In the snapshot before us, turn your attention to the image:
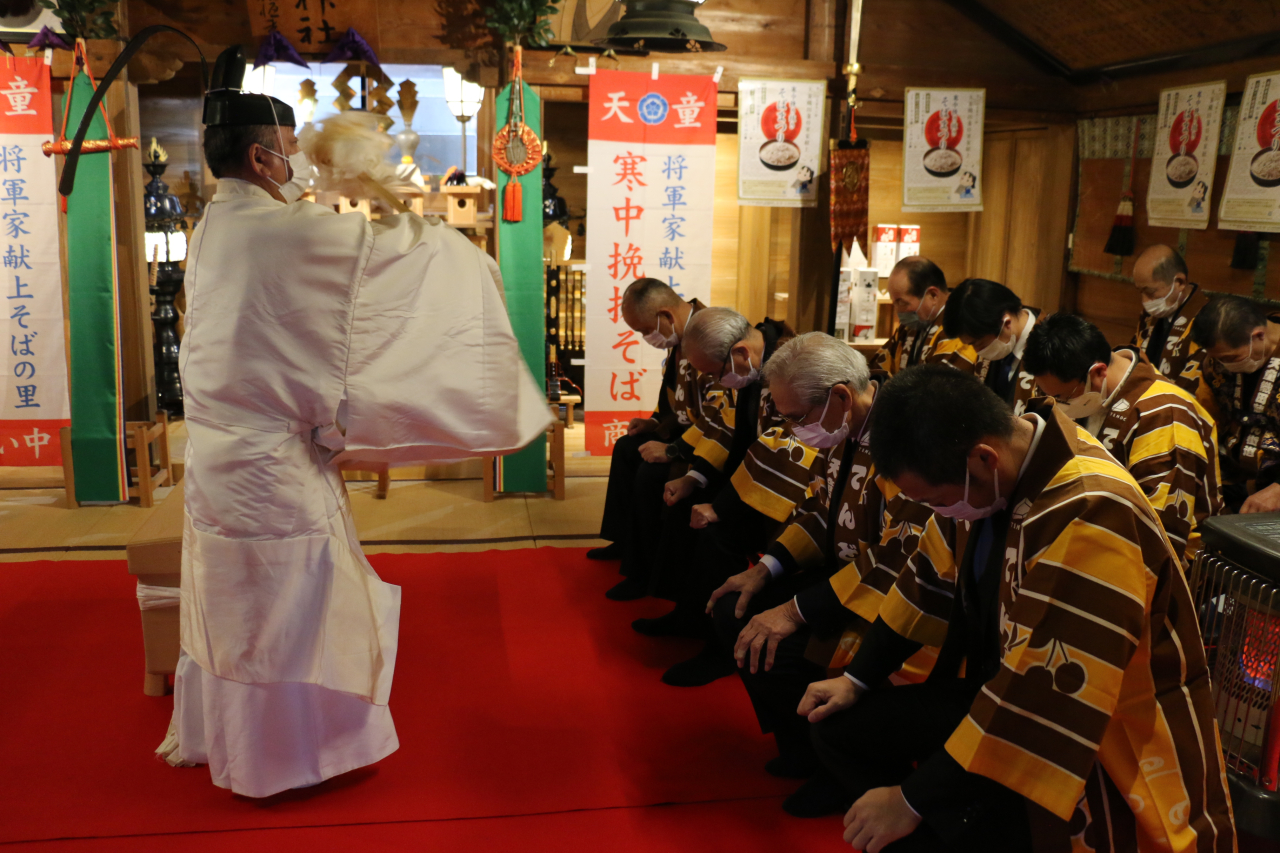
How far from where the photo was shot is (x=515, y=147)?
4.97 m

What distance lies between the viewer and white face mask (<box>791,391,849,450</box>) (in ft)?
8.07

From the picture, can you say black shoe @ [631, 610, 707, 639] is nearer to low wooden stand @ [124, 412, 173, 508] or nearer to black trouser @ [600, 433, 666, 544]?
black trouser @ [600, 433, 666, 544]

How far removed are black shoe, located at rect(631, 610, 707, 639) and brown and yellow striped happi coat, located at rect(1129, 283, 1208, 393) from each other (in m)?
2.08

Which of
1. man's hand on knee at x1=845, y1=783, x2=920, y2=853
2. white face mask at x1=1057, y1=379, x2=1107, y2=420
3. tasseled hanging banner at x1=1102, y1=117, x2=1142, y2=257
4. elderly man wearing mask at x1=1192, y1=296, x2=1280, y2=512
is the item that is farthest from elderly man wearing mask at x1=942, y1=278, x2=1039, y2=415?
man's hand on knee at x1=845, y1=783, x2=920, y2=853

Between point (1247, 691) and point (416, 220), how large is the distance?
205cm

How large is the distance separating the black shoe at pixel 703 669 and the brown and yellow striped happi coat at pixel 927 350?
49.7 inches

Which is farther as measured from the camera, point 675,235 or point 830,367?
point 675,235

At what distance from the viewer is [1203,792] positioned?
5.19 feet

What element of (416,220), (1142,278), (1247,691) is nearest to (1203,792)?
(1247,691)

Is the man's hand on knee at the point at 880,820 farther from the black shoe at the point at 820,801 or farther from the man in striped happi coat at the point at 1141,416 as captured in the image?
the man in striped happi coat at the point at 1141,416

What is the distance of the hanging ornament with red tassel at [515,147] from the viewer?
4.95 m

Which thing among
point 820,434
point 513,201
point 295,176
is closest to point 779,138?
point 513,201

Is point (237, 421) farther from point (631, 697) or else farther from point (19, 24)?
point (19, 24)

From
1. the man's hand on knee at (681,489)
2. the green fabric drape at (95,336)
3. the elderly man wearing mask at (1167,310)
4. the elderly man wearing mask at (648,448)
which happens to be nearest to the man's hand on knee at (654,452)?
the elderly man wearing mask at (648,448)
